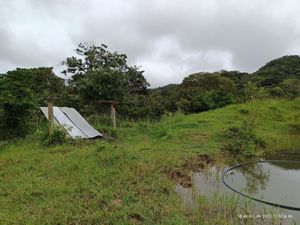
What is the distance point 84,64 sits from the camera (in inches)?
597

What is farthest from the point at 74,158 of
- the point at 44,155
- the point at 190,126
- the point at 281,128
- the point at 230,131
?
the point at 281,128

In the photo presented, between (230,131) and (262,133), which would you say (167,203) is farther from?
(262,133)

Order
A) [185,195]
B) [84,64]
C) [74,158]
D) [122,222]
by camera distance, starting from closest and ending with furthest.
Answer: [122,222]
[185,195]
[74,158]
[84,64]

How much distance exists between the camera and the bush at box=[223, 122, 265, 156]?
7.17 m

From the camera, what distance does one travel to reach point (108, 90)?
34.2 ft

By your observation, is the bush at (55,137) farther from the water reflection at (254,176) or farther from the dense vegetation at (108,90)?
the water reflection at (254,176)

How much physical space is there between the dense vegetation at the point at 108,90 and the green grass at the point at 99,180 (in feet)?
3.10

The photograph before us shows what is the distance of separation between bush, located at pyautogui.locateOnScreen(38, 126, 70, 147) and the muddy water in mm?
3115

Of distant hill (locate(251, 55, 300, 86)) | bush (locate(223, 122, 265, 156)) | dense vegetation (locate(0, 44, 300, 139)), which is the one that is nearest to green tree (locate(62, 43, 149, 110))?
dense vegetation (locate(0, 44, 300, 139))

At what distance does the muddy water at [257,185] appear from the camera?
3764 millimetres

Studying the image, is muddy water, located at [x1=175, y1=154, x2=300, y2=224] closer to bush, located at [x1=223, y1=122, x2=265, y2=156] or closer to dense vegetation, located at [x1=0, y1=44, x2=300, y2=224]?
dense vegetation, located at [x1=0, y1=44, x2=300, y2=224]

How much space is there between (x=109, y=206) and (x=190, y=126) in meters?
6.74

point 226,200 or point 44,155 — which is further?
point 44,155

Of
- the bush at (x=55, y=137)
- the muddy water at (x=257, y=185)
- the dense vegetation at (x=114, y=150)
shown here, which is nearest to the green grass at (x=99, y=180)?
the dense vegetation at (x=114, y=150)
